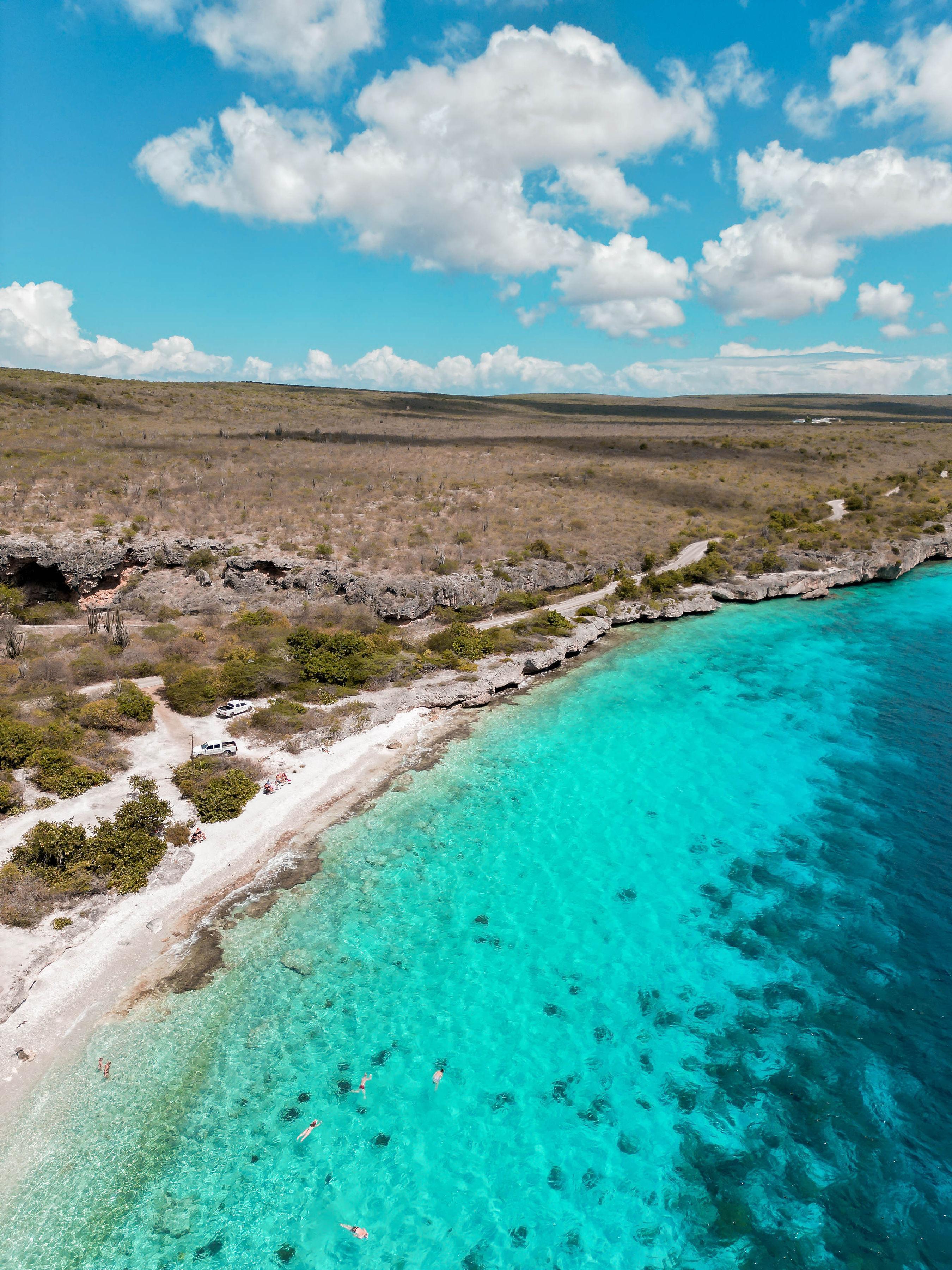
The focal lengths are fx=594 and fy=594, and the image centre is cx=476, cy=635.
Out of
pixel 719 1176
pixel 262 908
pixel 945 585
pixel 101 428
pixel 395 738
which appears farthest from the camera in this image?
pixel 101 428

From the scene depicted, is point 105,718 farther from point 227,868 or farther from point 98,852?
point 227,868

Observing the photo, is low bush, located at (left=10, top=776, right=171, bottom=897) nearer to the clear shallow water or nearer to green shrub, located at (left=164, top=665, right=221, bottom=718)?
the clear shallow water

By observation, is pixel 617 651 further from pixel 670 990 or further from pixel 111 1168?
pixel 111 1168

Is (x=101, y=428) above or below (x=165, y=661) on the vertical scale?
above

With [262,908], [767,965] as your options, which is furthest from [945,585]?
[262,908]

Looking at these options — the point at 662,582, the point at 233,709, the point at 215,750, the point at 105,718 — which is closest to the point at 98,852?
the point at 215,750

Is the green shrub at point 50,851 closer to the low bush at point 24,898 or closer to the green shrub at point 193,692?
the low bush at point 24,898

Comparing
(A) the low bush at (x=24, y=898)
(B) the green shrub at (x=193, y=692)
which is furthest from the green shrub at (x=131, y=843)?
(B) the green shrub at (x=193, y=692)
